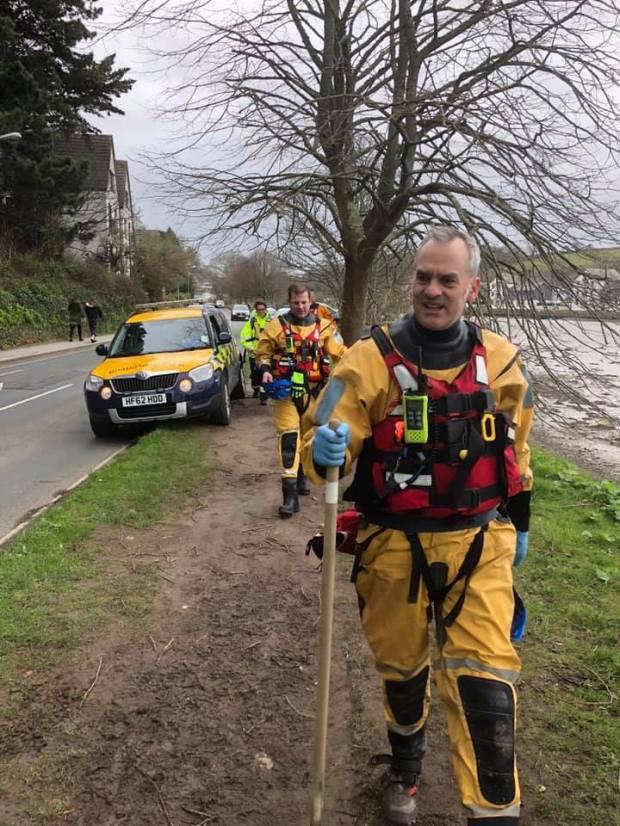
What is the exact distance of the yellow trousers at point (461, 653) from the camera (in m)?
2.00

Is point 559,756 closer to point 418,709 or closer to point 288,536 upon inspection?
point 418,709

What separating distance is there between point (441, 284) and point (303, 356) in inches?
146

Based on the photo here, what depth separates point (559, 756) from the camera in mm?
2732

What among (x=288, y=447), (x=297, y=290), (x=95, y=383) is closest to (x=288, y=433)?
(x=288, y=447)

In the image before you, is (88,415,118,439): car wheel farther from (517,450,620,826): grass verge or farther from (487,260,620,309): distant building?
(517,450,620,826): grass verge

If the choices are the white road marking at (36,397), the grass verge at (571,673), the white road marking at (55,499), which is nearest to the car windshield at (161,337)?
the white road marking at (55,499)

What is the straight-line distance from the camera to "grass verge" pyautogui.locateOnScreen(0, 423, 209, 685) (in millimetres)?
3662

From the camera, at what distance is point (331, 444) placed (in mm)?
2176

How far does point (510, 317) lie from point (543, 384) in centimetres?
92

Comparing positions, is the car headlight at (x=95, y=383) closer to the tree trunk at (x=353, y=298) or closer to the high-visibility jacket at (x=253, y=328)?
the high-visibility jacket at (x=253, y=328)

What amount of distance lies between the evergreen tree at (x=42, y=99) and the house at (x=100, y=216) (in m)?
1.89

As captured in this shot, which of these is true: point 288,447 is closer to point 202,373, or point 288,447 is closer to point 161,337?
point 202,373

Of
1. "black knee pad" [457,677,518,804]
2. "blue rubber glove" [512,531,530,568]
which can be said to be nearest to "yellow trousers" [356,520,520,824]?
"black knee pad" [457,677,518,804]

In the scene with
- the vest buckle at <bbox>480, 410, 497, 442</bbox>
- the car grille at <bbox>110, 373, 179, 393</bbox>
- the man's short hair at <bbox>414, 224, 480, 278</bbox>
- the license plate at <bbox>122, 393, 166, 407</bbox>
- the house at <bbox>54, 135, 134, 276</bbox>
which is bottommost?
the license plate at <bbox>122, 393, 166, 407</bbox>
